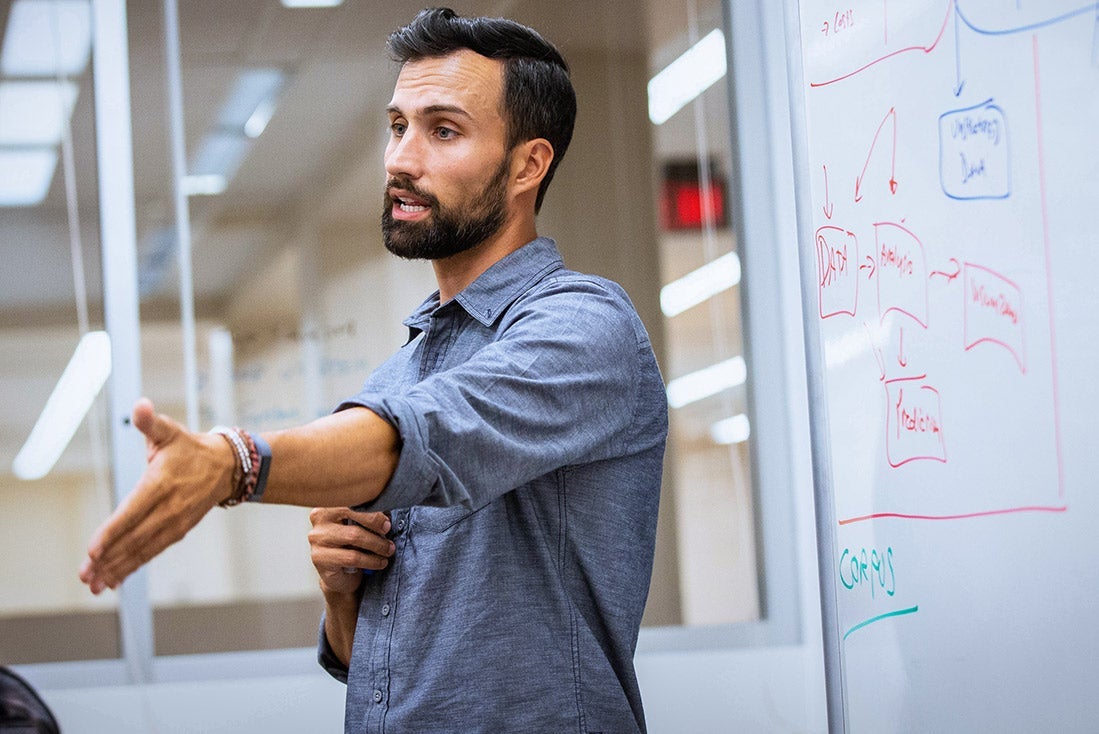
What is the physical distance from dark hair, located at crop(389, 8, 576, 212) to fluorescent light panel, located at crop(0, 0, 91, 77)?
1914 mm

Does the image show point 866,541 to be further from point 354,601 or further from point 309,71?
point 309,71

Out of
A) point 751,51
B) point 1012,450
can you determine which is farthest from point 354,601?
point 751,51

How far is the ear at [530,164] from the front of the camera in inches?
61.9

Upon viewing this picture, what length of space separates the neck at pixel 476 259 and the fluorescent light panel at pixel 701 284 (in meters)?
1.84

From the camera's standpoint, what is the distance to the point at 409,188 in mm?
1510

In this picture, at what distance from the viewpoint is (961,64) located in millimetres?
1293

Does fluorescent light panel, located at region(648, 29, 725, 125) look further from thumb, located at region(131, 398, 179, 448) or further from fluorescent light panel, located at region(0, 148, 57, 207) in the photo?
thumb, located at region(131, 398, 179, 448)

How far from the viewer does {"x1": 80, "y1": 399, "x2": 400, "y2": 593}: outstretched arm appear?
938 mm

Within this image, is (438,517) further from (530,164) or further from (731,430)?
(731,430)

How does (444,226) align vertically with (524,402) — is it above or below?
above

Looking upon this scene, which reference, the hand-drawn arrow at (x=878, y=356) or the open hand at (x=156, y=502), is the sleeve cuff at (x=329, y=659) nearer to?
the open hand at (x=156, y=502)

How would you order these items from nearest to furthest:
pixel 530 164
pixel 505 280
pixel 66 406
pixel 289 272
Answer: pixel 505 280
pixel 530 164
pixel 66 406
pixel 289 272

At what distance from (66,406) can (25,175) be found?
0.62 m

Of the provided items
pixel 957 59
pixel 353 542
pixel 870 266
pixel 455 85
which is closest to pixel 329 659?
pixel 353 542
